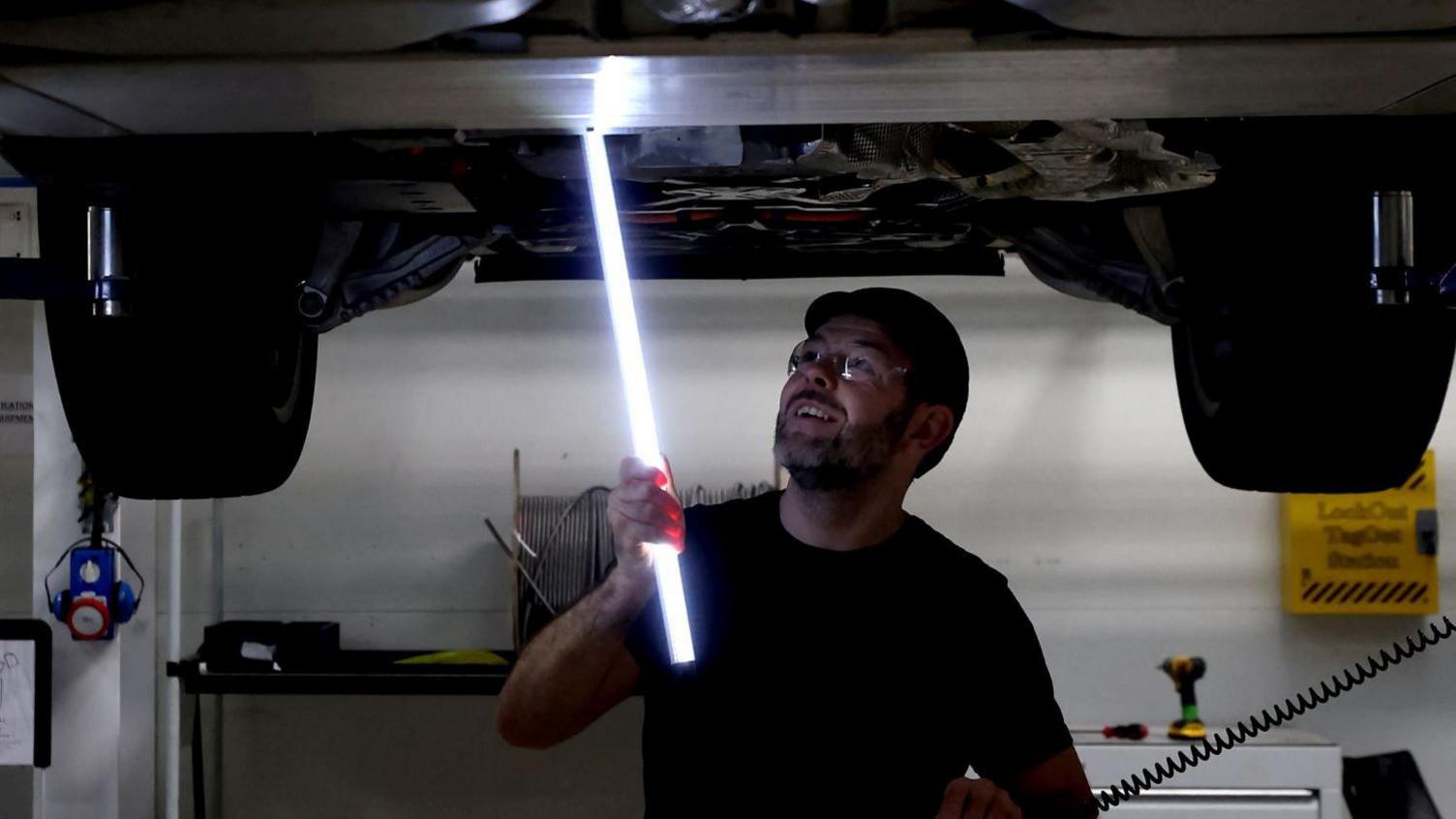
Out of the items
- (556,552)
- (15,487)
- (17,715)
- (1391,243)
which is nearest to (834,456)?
(1391,243)

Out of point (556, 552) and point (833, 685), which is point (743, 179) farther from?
point (556, 552)

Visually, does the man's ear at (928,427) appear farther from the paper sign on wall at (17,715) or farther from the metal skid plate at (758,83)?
the paper sign on wall at (17,715)

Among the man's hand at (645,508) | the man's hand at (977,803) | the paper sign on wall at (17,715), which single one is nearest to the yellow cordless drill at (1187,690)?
the man's hand at (977,803)

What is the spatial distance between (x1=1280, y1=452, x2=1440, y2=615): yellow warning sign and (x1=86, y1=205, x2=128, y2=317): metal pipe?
3417mm

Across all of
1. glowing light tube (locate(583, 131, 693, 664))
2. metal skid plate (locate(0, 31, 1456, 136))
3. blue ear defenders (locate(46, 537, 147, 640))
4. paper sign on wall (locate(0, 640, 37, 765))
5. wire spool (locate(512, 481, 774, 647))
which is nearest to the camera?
metal skid plate (locate(0, 31, 1456, 136))

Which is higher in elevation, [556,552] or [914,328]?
[914,328]

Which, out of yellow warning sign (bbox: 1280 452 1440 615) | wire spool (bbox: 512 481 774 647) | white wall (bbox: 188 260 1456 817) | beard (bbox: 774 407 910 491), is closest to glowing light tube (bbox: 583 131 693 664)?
beard (bbox: 774 407 910 491)

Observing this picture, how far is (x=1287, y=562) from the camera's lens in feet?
12.1

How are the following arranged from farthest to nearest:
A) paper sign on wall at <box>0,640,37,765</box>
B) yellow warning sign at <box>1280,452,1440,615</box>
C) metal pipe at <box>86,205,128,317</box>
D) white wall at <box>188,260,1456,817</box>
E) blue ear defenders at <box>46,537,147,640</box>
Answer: white wall at <box>188,260,1456,817</box> → yellow warning sign at <box>1280,452,1440,615</box> → blue ear defenders at <box>46,537,147,640</box> → paper sign on wall at <box>0,640,37,765</box> → metal pipe at <box>86,205,128,317</box>

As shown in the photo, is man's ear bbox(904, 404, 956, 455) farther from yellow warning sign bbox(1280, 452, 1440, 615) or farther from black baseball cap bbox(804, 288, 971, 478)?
yellow warning sign bbox(1280, 452, 1440, 615)

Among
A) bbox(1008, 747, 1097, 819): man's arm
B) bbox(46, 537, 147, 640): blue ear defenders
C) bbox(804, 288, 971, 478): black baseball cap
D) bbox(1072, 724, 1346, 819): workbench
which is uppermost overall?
bbox(804, 288, 971, 478): black baseball cap

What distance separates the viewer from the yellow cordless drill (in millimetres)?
3375

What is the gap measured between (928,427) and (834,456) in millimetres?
277

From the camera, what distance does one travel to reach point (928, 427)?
2.14 m
